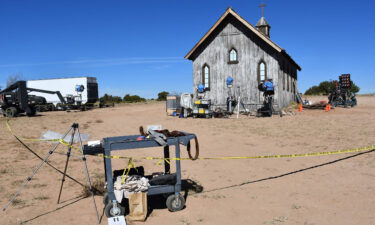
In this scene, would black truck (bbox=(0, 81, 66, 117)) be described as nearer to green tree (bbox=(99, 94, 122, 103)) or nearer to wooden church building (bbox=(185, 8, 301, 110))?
wooden church building (bbox=(185, 8, 301, 110))

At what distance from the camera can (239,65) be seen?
2316 centimetres

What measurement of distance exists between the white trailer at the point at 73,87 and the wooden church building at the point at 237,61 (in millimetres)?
16143

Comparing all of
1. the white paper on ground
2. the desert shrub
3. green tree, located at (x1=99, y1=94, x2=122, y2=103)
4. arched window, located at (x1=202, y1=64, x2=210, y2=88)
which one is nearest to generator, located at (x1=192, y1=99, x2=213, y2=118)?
arched window, located at (x1=202, y1=64, x2=210, y2=88)

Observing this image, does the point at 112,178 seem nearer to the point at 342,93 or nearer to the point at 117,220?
the point at 117,220

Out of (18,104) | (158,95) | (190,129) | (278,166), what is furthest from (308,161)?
(158,95)

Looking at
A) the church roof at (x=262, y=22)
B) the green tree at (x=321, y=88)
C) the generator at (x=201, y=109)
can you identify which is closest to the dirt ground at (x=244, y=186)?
the generator at (x=201, y=109)

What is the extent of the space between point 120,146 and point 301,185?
3.95 meters

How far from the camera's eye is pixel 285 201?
605 centimetres

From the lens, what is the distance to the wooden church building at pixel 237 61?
73.3ft

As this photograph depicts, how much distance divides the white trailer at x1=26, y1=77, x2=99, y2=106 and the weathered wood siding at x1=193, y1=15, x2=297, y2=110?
16.2 m

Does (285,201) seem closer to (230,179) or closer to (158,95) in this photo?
(230,179)

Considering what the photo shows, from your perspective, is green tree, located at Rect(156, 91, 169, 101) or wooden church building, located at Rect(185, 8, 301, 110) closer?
wooden church building, located at Rect(185, 8, 301, 110)

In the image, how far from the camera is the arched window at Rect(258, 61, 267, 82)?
22.5 meters

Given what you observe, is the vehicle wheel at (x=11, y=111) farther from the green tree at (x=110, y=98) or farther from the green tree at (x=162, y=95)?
the green tree at (x=162, y=95)
